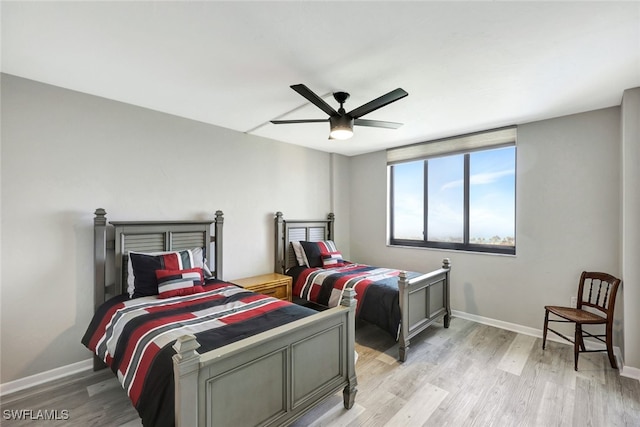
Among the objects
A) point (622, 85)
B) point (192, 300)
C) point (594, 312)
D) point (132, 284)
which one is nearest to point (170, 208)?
point (132, 284)

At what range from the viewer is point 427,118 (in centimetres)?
317

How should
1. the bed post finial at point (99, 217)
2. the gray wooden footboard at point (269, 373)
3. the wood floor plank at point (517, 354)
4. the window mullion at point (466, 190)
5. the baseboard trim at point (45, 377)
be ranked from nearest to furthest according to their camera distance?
the gray wooden footboard at point (269, 373) → the baseboard trim at point (45, 377) → the bed post finial at point (99, 217) → the wood floor plank at point (517, 354) → the window mullion at point (466, 190)

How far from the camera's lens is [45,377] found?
235 cm

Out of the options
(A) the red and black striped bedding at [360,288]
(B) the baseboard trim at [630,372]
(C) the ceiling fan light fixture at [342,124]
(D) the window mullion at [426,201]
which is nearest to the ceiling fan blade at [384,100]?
(C) the ceiling fan light fixture at [342,124]

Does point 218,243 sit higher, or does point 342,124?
point 342,124

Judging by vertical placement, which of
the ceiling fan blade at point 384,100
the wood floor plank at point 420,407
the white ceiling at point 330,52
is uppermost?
the white ceiling at point 330,52

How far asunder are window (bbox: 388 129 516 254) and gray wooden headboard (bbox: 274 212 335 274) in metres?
1.39

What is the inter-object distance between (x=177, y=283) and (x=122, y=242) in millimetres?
703

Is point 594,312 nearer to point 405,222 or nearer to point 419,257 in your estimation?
point 419,257

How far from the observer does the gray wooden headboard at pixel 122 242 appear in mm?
2537

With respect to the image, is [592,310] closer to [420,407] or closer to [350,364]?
[420,407]

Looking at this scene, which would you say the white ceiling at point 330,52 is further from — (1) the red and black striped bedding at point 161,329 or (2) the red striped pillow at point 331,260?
(2) the red striped pillow at point 331,260

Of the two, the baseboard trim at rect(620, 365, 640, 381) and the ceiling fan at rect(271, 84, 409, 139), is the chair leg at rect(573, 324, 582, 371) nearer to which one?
the baseboard trim at rect(620, 365, 640, 381)

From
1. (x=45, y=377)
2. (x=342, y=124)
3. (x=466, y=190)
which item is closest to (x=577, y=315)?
(x=466, y=190)
